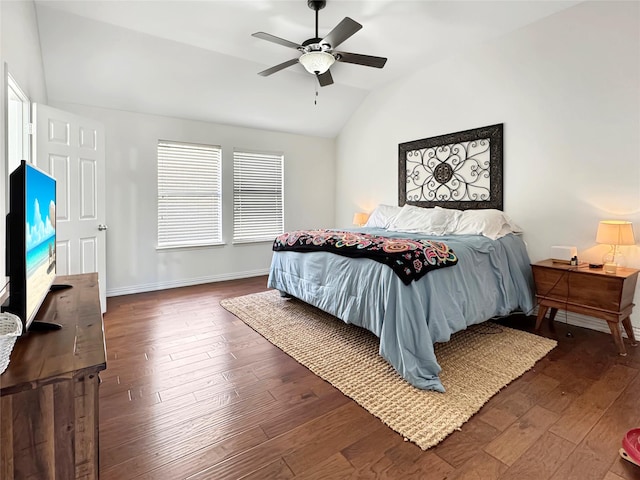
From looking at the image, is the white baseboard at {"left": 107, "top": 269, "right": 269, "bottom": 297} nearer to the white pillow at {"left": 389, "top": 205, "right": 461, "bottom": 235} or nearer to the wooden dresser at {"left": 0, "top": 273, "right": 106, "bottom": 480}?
the white pillow at {"left": 389, "top": 205, "right": 461, "bottom": 235}

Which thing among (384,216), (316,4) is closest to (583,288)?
(384,216)

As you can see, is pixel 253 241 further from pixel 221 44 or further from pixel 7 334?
pixel 7 334

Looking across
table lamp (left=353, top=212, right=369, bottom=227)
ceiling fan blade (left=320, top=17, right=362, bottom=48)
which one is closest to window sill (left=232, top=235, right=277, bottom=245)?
table lamp (left=353, top=212, right=369, bottom=227)

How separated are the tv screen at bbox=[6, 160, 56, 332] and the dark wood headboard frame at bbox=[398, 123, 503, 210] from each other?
391 centimetres

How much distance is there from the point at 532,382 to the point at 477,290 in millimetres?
743

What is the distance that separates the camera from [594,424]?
68.5 inches

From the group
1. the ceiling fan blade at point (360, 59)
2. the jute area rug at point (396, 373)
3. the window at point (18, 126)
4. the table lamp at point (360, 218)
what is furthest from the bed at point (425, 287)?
the window at point (18, 126)

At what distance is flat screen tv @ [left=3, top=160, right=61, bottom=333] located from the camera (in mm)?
1068

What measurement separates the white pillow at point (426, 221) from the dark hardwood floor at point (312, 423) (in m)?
1.51

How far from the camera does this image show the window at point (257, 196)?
16.9 feet

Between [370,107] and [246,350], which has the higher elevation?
[370,107]

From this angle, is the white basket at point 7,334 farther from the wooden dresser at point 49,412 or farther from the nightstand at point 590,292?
the nightstand at point 590,292

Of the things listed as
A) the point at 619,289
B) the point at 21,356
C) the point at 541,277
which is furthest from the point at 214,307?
the point at 619,289

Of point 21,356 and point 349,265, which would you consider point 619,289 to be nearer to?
point 349,265
